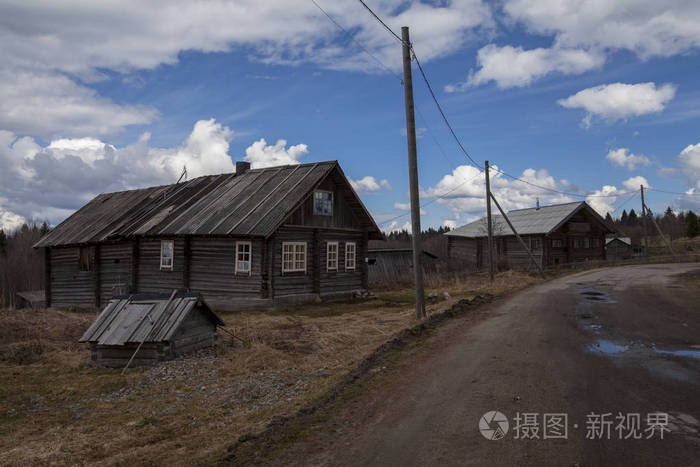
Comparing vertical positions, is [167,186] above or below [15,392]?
above

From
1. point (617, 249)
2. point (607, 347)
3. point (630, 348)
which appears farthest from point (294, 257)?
point (617, 249)

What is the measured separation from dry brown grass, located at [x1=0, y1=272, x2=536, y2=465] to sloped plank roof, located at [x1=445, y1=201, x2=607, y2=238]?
3066 cm

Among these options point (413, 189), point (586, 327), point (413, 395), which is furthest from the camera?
point (413, 189)

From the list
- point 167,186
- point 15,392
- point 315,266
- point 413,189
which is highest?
point 167,186

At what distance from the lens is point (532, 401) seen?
5973mm

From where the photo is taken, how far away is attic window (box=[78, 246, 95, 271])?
25094 mm

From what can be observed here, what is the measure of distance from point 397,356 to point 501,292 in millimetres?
13346

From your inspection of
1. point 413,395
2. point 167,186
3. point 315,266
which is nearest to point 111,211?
point 167,186

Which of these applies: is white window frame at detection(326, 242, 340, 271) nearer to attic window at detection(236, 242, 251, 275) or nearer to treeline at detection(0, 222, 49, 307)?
attic window at detection(236, 242, 251, 275)

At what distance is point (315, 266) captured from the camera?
21.8 m

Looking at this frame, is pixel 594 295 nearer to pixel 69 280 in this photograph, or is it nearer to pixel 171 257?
pixel 171 257

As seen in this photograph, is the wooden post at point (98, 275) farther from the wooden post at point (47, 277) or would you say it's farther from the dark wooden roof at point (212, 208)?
the wooden post at point (47, 277)

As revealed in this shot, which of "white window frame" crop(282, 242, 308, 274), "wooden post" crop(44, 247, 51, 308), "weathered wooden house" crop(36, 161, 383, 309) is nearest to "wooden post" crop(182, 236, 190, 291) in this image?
"weathered wooden house" crop(36, 161, 383, 309)

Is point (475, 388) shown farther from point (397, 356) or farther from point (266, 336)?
point (266, 336)
